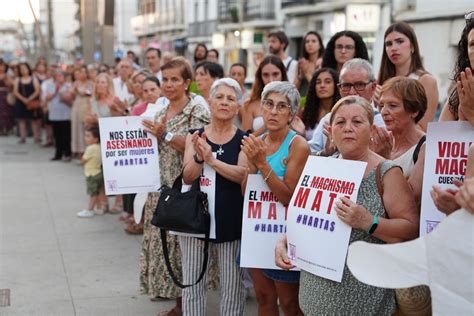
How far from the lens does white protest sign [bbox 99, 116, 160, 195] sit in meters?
4.93

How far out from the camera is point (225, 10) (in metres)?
42.3

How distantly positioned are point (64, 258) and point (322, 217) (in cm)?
440

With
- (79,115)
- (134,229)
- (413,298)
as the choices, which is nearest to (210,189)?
(413,298)

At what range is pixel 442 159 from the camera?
2945 millimetres

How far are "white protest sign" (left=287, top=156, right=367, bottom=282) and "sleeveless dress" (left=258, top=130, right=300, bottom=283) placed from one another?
2.00 feet

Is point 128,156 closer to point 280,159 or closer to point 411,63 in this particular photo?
point 280,159

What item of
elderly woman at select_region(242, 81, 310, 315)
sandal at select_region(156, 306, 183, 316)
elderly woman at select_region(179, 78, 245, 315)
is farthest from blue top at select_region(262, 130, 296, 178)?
sandal at select_region(156, 306, 183, 316)

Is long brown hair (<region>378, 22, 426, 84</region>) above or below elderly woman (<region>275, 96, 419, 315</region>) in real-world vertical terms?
above

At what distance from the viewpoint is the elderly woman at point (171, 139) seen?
15.9 feet

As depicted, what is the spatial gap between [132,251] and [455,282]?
16.6 ft

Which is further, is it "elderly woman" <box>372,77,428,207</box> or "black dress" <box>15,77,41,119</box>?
"black dress" <box>15,77,41,119</box>

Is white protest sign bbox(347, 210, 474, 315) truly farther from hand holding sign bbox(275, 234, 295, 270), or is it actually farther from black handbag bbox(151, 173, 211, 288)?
black handbag bbox(151, 173, 211, 288)

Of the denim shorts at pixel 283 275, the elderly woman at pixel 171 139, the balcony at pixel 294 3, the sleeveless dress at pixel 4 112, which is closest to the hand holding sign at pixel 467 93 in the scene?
the denim shorts at pixel 283 275

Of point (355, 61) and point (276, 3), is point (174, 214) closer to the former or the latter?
point (355, 61)
